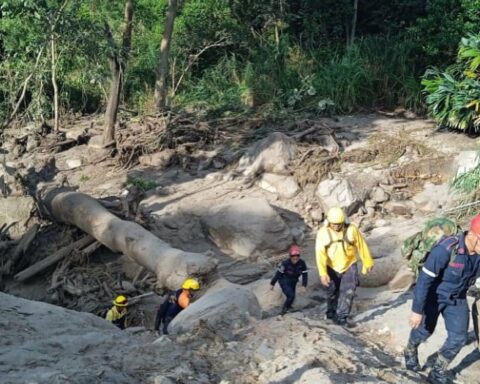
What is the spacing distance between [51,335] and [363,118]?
1083 cm

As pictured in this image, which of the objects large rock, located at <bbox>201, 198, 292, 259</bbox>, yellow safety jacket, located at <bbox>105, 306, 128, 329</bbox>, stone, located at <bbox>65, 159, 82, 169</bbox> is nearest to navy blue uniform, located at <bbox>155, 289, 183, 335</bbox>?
yellow safety jacket, located at <bbox>105, 306, 128, 329</bbox>

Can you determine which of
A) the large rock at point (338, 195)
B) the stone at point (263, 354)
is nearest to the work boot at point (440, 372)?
the stone at point (263, 354)

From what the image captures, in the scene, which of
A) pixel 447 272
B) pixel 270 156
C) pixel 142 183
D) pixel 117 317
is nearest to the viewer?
pixel 447 272

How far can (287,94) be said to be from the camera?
16656 mm

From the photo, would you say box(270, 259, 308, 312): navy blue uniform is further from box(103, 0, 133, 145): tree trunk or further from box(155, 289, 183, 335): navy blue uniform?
box(103, 0, 133, 145): tree trunk

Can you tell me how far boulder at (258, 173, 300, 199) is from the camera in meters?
12.6

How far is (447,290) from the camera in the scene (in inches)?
A: 200

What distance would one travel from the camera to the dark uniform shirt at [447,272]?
492cm

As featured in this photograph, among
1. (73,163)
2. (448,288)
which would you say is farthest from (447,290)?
(73,163)

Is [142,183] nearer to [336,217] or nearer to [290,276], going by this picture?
[290,276]

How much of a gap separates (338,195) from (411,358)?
6651mm

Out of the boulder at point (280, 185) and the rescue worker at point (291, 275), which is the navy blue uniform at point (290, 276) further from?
the boulder at point (280, 185)

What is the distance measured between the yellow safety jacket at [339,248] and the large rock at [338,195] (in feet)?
17.2

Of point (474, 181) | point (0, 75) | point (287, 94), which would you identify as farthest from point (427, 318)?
point (0, 75)
